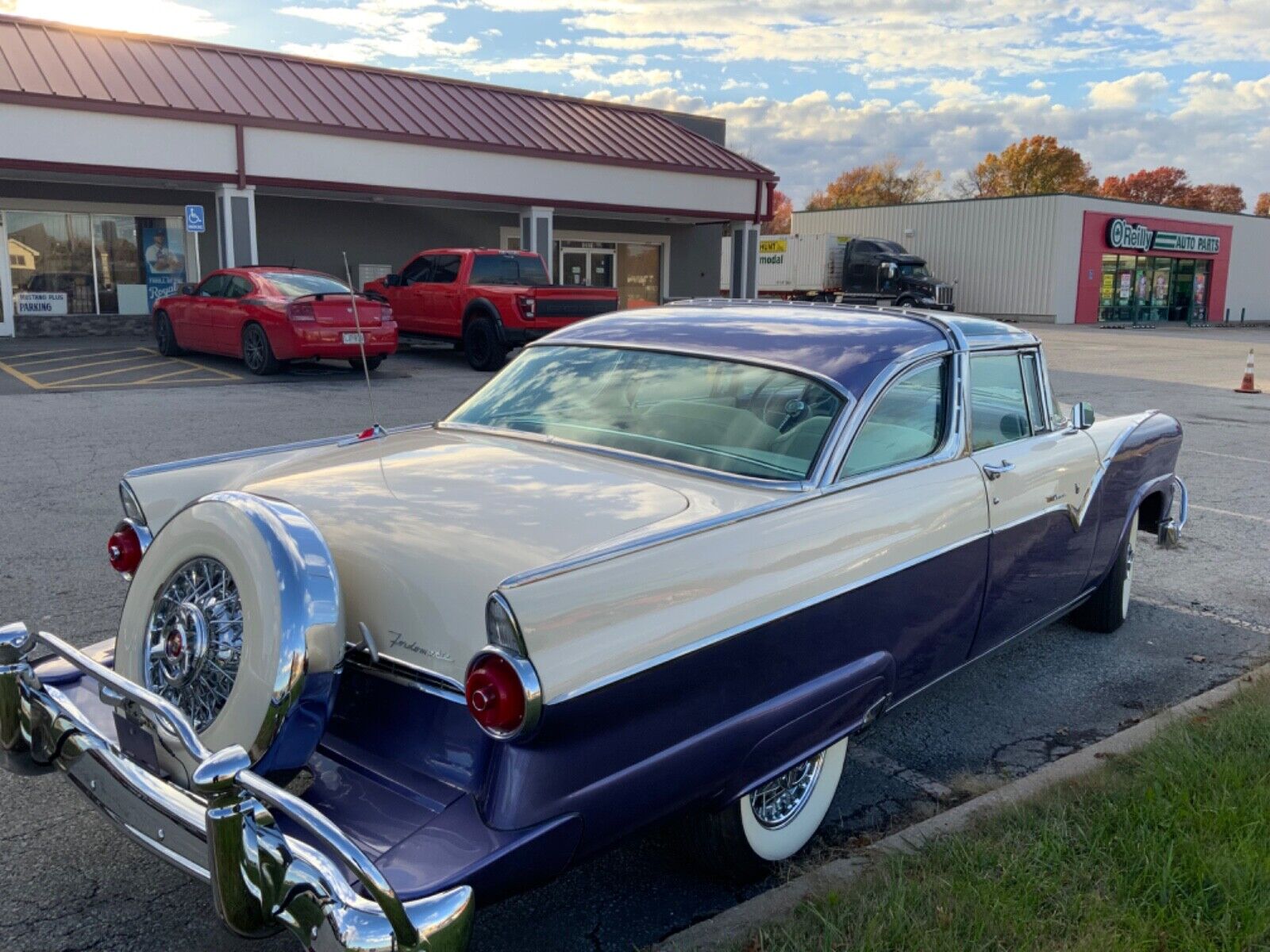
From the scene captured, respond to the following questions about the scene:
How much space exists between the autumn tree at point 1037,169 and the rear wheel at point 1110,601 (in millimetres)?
73699

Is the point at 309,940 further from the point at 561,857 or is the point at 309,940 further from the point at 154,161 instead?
the point at 154,161

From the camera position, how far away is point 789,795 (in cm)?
324

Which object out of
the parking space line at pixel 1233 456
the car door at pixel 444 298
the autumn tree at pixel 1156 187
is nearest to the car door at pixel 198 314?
the car door at pixel 444 298

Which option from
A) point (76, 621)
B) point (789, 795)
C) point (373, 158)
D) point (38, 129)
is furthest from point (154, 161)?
point (789, 795)

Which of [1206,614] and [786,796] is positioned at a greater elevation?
[786,796]

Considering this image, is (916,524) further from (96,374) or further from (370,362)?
(96,374)

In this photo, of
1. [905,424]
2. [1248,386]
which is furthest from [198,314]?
[1248,386]

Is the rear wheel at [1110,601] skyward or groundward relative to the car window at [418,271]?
groundward

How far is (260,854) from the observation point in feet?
6.91

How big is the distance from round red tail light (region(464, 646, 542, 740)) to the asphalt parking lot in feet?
3.04

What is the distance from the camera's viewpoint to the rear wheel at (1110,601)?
5.27m

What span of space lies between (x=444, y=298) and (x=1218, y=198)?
9852 cm

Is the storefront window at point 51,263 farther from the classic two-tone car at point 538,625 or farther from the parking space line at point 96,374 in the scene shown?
the classic two-tone car at point 538,625

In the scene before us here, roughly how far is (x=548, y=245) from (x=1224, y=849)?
2074 cm
